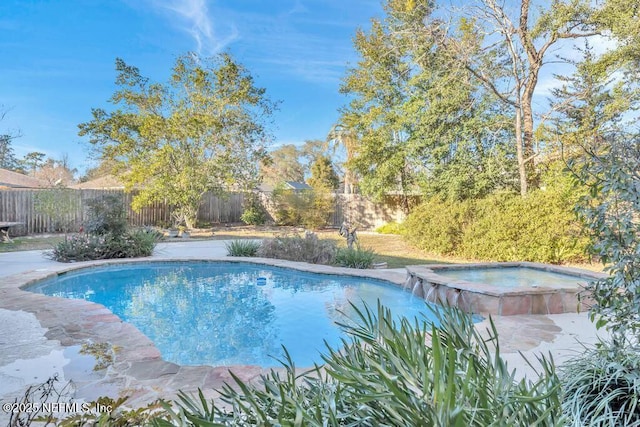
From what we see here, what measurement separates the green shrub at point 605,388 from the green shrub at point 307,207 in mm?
15242

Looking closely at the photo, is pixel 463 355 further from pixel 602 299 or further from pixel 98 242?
pixel 98 242

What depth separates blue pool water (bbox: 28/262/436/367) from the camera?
4062 millimetres

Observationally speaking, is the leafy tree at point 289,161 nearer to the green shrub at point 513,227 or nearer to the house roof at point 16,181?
the house roof at point 16,181

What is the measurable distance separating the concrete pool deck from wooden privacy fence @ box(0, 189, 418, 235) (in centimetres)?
828

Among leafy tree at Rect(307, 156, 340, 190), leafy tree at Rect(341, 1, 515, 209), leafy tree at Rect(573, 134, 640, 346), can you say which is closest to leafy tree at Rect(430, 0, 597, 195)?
leafy tree at Rect(341, 1, 515, 209)

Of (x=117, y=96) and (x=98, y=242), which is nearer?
(x=98, y=242)

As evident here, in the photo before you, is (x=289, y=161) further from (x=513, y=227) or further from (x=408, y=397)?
(x=408, y=397)

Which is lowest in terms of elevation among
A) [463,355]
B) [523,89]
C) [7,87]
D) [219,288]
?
[219,288]

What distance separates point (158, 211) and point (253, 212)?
4.16 metres

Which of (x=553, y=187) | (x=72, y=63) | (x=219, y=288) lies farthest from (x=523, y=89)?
(x=72, y=63)

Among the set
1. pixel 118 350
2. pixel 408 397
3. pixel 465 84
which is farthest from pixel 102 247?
pixel 465 84

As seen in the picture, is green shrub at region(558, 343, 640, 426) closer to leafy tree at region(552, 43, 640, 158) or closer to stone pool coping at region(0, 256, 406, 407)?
stone pool coping at region(0, 256, 406, 407)

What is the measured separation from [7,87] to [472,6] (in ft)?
54.8

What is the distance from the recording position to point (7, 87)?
573 inches
